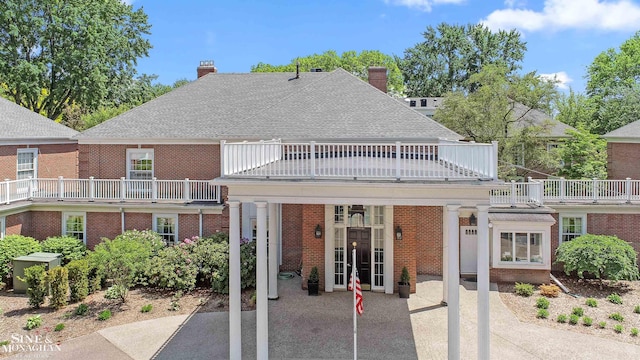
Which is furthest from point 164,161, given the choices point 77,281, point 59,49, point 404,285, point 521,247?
point 59,49

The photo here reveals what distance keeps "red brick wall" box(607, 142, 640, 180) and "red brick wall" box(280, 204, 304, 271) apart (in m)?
16.1

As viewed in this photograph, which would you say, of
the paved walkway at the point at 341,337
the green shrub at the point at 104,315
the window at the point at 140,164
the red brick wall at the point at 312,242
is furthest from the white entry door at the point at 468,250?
the window at the point at 140,164

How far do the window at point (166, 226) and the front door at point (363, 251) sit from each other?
7491 millimetres

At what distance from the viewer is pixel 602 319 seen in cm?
1280

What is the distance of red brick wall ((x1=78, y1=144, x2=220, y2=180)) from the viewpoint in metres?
18.8

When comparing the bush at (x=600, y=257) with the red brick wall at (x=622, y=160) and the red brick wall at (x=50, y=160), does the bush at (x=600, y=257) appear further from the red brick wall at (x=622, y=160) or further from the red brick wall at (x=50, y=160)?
the red brick wall at (x=50, y=160)

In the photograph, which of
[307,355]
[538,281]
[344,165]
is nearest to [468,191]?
[344,165]

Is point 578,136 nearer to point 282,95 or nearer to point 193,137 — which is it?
point 282,95

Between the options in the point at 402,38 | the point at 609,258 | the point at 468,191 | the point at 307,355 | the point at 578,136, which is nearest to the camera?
the point at 468,191

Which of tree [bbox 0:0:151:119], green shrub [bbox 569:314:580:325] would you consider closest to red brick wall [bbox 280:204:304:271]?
green shrub [bbox 569:314:580:325]

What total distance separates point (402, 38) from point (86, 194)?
2131 inches

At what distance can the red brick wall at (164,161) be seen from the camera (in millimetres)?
18766

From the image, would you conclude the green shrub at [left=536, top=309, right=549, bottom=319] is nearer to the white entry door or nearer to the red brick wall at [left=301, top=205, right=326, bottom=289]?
the white entry door

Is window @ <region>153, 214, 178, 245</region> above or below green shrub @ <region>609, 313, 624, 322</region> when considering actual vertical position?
above
